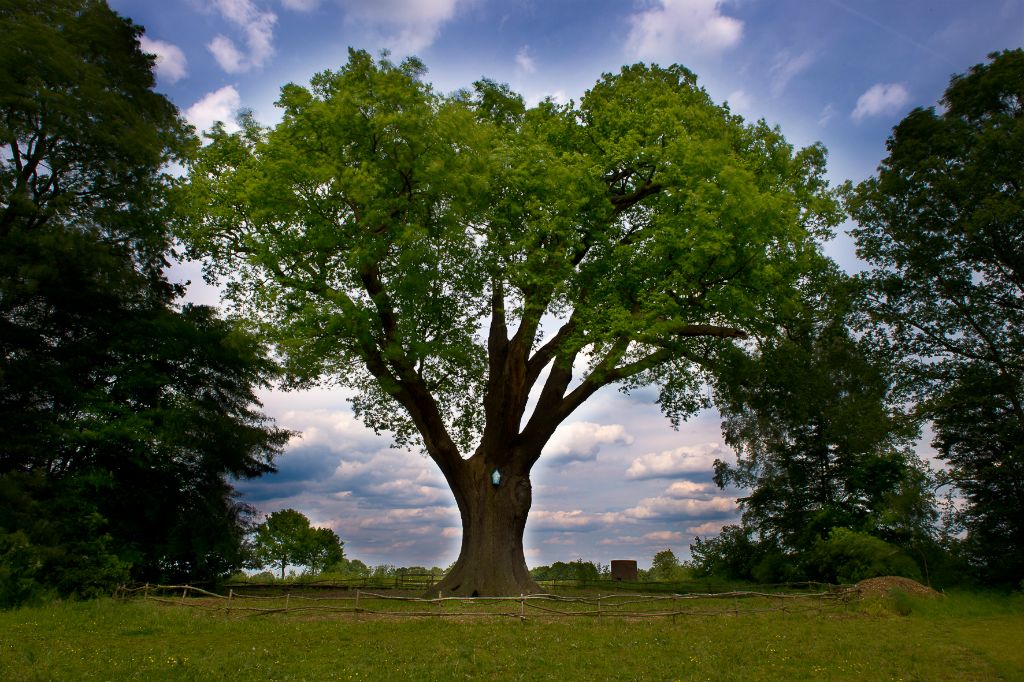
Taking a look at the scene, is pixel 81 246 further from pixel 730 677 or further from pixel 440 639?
pixel 730 677

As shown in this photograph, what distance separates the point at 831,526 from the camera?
1204 inches

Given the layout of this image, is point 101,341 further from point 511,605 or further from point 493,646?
point 493,646

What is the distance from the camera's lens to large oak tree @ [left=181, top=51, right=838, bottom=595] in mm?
20141

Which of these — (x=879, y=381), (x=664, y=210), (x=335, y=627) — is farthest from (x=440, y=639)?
(x=879, y=381)

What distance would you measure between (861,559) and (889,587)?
12.0 ft

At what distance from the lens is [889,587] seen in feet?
72.5

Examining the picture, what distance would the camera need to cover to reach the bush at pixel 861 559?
25281 mm

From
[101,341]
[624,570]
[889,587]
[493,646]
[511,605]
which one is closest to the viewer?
[493,646]

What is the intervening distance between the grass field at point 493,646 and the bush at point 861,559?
581 cm

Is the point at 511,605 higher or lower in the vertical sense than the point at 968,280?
lower

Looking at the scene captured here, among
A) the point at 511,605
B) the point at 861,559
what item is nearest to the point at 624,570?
the point at 861,559

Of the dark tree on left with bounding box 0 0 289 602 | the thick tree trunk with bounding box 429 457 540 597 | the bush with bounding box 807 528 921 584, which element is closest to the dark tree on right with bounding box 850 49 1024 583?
the bush with bounding box 807 528 921 584

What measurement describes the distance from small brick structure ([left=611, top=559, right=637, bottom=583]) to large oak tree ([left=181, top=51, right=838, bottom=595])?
1568cm

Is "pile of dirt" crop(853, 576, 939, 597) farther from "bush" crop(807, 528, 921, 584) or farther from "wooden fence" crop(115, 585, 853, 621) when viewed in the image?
"bush" crop(807, 528, 921, 584)
